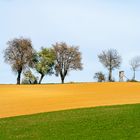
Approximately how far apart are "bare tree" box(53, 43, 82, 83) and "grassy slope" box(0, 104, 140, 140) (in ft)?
232

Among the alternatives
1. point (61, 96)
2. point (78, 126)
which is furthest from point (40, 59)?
point (78, 126)

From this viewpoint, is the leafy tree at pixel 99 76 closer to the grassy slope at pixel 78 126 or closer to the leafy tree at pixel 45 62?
the leafy tree at pixel 45 62

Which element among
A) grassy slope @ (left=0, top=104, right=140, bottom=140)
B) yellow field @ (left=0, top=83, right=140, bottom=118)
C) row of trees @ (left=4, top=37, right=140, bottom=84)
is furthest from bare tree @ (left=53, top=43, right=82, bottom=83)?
grassy slope @ (left=0, top=104, right=140, bottom=140)

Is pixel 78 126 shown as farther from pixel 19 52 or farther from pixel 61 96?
pixel 19 52

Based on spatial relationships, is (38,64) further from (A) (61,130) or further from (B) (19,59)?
(A) (61,130)

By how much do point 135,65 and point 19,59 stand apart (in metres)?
22.1

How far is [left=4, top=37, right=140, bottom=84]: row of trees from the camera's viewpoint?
9638cm

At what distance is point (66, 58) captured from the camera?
106 meters

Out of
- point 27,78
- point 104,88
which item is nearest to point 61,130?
point 104,88

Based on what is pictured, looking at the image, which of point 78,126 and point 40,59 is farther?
point 40,59

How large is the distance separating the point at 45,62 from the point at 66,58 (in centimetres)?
491

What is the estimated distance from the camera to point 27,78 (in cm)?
9450

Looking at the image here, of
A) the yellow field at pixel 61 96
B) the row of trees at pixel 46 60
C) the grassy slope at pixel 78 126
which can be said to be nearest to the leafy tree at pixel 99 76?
the row of trees at pixel 46 60

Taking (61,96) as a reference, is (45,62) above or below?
above
